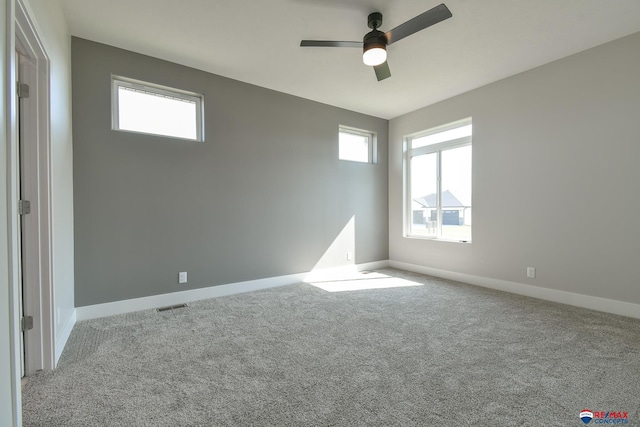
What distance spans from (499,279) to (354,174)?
2.67 metres

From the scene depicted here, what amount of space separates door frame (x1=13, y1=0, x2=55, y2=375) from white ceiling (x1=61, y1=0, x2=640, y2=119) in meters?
1.05

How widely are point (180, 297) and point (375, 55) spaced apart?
3313mm

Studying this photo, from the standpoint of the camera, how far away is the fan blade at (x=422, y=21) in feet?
6.79

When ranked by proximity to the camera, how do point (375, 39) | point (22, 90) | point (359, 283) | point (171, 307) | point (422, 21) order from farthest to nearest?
point (359, 283)
point (171, 307)
point (375, 39)
point (422, 21)
point (22, 90)

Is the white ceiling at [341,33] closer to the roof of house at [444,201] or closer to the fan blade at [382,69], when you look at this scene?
the fan blade at [382,69]

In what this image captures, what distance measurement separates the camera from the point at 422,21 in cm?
221

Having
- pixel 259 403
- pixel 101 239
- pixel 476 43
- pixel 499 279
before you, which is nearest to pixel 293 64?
pixel 476 43

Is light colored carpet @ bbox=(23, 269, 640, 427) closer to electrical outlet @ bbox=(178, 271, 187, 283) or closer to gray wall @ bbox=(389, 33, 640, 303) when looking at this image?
electrical outlet @ bbox=(178, 271, 187, 283)

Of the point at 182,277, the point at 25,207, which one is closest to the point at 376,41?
the point at 25,207

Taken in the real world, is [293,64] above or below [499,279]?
above

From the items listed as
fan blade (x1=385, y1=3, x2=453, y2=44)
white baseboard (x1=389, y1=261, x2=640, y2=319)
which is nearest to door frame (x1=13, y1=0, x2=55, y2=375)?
fan blade (x1=385, y1=3, x2=453, y2=44)

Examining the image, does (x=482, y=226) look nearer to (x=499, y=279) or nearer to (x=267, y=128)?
(x=499, y=279)

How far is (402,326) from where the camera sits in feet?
8.86

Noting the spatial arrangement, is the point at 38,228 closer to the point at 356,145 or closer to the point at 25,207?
the point at 25,207
